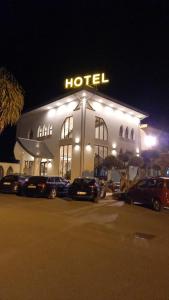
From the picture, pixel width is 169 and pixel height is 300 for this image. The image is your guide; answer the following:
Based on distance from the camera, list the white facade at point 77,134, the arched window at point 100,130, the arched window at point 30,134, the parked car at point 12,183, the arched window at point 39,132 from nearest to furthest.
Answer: the parked car at point 12,183 < the white facade at point 77,134 < the arched window at point 100,130 < the arched window at point 39,132 < the arched window at point 30,134

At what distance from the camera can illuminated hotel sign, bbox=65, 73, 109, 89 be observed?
33781mm

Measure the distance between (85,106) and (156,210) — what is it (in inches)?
629

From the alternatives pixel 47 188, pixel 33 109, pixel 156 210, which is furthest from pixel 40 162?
pixel 156 210

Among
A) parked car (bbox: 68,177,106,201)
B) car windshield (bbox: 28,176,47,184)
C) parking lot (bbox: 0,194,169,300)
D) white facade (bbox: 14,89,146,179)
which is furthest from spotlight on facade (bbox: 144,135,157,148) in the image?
parking lot (bbox: 0,194,169,300)

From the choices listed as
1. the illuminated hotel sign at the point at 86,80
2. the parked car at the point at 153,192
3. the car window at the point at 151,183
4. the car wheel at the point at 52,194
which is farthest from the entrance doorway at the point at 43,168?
the car window at the point at 151,183

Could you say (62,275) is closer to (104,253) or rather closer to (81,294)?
(81,294)

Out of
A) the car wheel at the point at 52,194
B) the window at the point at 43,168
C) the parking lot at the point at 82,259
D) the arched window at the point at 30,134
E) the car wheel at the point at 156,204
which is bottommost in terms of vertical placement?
the parking lot at the point at 82,259

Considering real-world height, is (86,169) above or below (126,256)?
above

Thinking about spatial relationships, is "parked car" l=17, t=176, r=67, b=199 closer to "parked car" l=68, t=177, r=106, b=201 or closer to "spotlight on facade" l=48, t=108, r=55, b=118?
"parked car" l=68, t=177, r=106, b=201

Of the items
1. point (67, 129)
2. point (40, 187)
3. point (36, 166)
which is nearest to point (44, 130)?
point (67, 129)

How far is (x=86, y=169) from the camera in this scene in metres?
28.7

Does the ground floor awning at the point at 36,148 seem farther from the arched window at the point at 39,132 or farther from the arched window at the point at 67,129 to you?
the arched window at the point at 67,129

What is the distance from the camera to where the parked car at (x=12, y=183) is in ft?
67.2

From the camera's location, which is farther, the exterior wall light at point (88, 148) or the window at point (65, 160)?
the window at point (65, 160)
